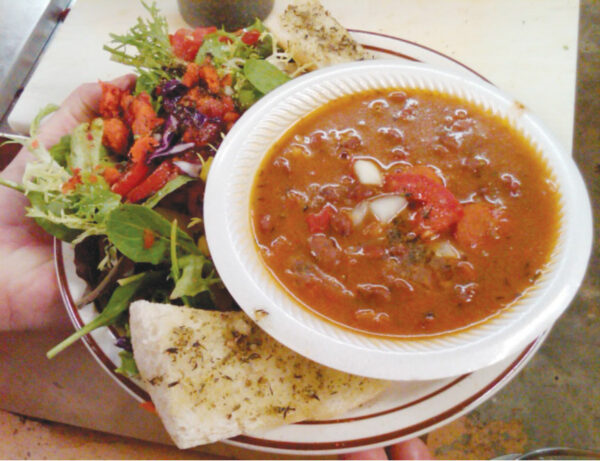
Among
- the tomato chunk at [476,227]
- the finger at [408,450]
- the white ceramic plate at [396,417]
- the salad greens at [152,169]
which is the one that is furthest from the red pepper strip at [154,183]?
the finger at [408,450]

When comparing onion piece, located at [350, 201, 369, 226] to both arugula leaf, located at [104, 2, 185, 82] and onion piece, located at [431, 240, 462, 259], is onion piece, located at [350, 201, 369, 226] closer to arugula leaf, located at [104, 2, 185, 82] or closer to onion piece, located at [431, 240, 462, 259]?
onion piece, located at [431, 240, 462, 259]

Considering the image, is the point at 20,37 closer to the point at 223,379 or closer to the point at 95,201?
the point at 95,201

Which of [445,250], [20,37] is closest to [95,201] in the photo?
[445,250]

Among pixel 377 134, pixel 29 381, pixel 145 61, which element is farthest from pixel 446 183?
pixel 29 381

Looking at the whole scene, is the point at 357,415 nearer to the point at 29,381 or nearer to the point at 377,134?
the point at 377,134

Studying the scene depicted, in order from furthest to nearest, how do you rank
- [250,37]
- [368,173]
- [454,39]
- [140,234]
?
1. [454,39]
2. [250,37]
3. [140,234]
4. [368,173]

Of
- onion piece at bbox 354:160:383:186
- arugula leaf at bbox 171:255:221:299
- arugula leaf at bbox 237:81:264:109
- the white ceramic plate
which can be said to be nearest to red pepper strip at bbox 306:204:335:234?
onion piece at bbox 354:160:383:186

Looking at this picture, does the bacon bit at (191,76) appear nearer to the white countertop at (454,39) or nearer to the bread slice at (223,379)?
the white countertop at (454,39)
